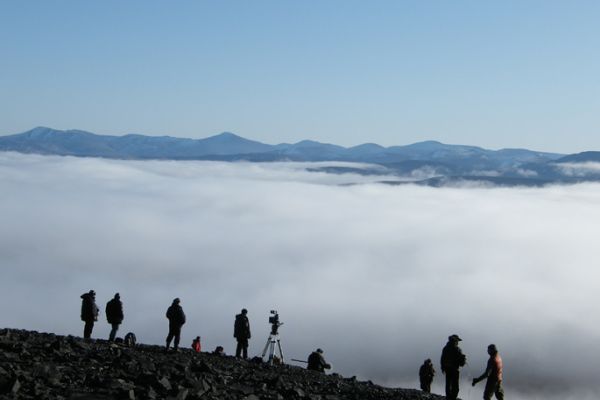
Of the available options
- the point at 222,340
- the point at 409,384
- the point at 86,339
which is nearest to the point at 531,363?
the point at 409,384

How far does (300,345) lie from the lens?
172 meters

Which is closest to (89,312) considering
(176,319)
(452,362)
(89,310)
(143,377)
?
(89,310)

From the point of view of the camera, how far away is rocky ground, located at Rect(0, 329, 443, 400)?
13.2 meters

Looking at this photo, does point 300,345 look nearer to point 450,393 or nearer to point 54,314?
point 54,314

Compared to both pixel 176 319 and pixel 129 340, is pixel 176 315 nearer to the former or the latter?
pixel 176 319

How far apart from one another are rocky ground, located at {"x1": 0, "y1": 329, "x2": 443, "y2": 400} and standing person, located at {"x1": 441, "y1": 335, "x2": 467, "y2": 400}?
4.08ft

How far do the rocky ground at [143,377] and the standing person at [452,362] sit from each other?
124cm

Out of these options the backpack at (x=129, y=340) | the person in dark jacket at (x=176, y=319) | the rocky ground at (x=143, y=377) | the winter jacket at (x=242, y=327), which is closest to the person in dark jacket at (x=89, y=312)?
the backpack at (x=129, y=340)

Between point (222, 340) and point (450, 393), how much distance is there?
156193mm

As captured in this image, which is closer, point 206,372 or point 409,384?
point 206,372

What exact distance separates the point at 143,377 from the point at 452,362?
6.71m

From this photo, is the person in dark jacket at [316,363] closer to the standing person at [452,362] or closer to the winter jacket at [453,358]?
the standing person at [452,362]

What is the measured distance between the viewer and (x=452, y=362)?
16703 mm

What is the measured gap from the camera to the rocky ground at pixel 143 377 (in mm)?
13195
